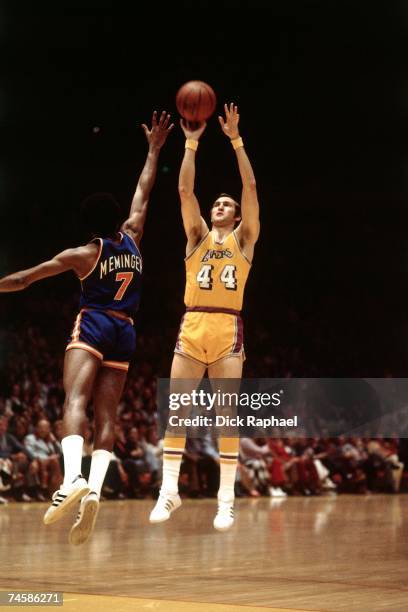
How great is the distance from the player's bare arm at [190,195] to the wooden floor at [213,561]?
2414mm

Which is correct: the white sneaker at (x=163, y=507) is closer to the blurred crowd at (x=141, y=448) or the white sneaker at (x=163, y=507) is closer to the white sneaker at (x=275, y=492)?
the blurred crowd at (x=141, y=448)

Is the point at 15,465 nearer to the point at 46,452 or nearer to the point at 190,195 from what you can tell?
the point at 46,452

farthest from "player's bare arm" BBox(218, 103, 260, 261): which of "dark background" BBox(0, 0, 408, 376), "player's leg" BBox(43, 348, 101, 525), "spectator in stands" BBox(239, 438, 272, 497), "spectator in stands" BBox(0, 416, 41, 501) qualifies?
→ "spectator in stands" BBox(239, 438, 272, 497)

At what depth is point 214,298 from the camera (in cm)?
691

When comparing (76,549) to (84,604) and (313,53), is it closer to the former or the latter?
(84,604)

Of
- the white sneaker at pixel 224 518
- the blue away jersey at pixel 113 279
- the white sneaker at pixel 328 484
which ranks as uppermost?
the white sneaker at pixel 328 484

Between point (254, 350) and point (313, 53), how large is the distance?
6.31 meters

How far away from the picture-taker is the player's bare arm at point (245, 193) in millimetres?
6707

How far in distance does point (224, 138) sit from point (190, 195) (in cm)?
292

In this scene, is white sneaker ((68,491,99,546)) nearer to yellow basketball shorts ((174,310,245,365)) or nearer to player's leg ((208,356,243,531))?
player's leg ((208,356,243,531))

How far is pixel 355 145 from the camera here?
45.1 ft

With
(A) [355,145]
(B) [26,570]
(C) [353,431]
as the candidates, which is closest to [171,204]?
(A) [355,145]

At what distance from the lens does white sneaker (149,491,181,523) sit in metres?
6.74

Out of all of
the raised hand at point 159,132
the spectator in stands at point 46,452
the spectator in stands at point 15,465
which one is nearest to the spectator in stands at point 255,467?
the spectator in stands at point 46,452
